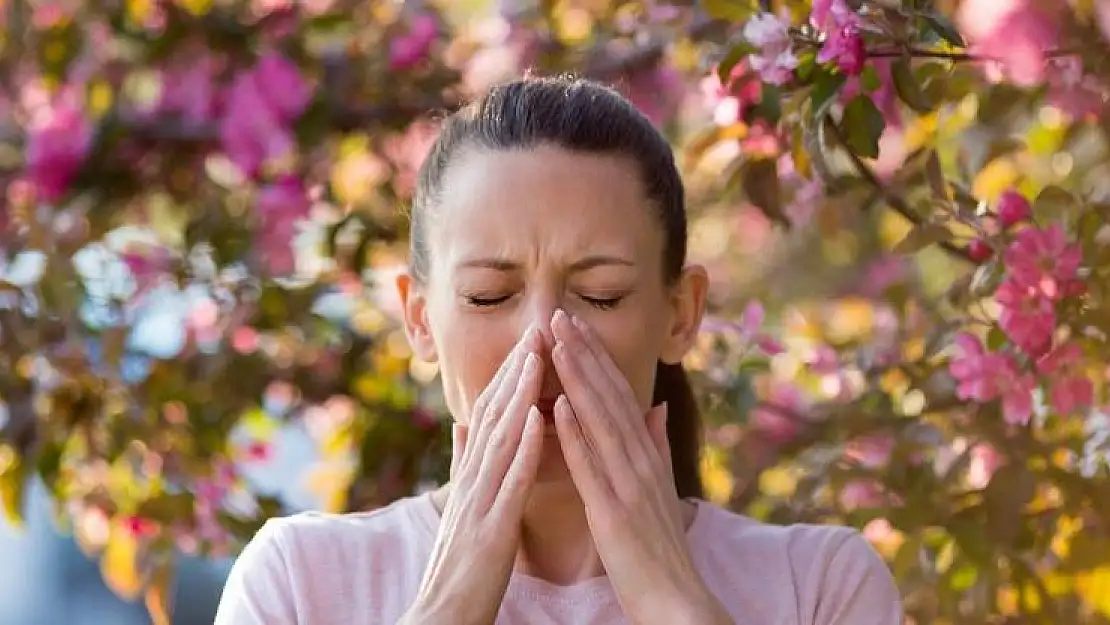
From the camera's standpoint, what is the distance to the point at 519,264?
1937 mm

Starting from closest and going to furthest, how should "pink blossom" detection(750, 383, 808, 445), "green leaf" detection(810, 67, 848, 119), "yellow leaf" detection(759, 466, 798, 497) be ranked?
"green leaf" detection(810, 67, 848, 119) → "pink blossom" detection(750, 383, 808, 445) → "yellow leaf" detection(759, 466, 798, 497)

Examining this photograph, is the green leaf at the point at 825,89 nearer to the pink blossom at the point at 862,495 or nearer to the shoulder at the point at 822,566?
the shoulder at the point at 822,566

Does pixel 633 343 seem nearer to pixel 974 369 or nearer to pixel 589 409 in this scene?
pixel 589 409

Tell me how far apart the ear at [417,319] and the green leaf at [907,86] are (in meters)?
0.65

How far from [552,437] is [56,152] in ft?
5.82

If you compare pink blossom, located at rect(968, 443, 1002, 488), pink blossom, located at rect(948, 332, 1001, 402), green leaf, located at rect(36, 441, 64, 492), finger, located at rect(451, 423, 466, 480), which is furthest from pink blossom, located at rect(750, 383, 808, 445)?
green leaf, located at rect(36, 441, 64, 492)

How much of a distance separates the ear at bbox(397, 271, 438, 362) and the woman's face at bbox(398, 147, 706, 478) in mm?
61

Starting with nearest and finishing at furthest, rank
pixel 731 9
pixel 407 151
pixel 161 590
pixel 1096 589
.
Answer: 1. pixel 731 9
2. pixel 1096 589
3. pixel 161 590
4. pixel 407 151

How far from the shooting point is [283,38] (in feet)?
11.1

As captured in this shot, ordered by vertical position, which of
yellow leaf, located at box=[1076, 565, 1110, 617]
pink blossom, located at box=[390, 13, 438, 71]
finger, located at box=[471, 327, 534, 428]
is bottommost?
yellow leaf, located at box=[1076, 565, 1110, 617]

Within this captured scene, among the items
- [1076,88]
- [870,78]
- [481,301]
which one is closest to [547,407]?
[481,301]

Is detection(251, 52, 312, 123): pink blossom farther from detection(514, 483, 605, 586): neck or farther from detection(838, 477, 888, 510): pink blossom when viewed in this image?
detection(514, 483, 605, 586): neck

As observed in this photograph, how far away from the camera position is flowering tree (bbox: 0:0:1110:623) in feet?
7.38

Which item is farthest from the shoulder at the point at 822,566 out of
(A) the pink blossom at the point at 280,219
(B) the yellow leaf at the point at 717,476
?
(A) the pink blossom at the point at 280,219
